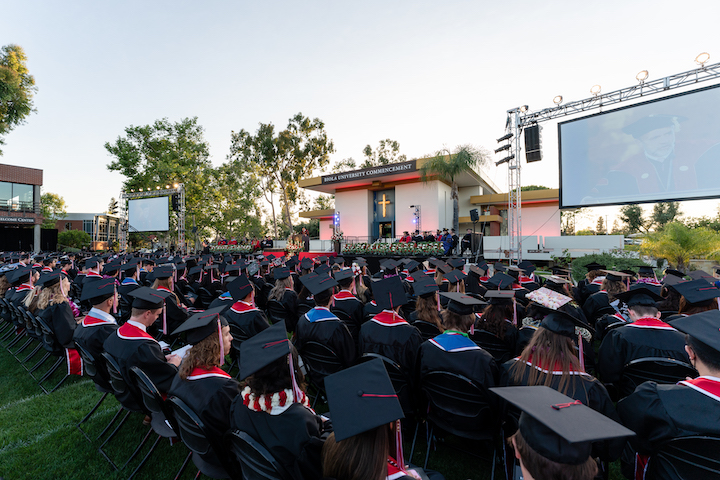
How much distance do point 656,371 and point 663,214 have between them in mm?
48176

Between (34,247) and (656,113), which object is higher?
(656,113)

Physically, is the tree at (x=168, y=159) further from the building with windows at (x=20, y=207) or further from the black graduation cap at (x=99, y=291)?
the black graduation cap at (x=99, y=291)

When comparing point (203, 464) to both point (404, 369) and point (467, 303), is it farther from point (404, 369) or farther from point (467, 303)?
point (467, 303)

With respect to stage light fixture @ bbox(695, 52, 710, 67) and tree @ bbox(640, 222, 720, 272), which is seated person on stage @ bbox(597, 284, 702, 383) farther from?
tree @ bbox(640, 222, 720, 272)

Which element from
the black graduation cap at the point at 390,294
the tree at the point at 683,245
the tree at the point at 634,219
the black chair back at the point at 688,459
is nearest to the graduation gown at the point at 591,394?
the black chair back at the point at 688,459

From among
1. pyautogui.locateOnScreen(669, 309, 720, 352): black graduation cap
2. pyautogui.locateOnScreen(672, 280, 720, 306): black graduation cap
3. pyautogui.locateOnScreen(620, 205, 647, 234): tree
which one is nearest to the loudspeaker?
pyautogui.locateOnScreen(672, 280, 720, 306): black graduation cap

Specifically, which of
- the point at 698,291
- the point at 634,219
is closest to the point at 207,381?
the point at 698,291

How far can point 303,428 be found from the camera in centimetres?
154

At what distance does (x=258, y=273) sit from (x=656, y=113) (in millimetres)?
13441

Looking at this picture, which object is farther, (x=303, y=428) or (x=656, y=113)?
(x=656, y=113)

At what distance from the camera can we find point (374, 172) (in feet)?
70.4

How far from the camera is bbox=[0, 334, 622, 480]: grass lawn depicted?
2541mm

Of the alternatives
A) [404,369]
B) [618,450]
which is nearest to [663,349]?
[618,450]

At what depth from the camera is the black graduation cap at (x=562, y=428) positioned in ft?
3.27
